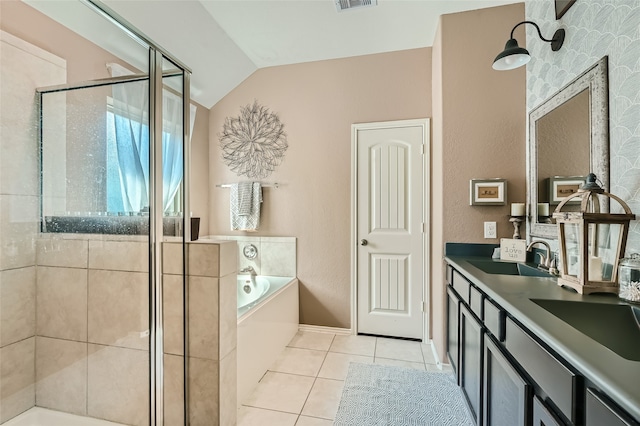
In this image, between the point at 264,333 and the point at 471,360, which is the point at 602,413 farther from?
the point at 264,333

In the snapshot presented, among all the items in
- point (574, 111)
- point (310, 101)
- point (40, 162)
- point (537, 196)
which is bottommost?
point (537, 196)

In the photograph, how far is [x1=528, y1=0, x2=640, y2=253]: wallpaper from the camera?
3.66ft

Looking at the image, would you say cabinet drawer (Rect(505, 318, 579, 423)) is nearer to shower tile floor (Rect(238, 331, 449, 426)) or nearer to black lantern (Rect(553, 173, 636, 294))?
black lantern (Rect(553, 173, 636, 294))

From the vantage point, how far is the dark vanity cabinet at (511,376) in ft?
2.18

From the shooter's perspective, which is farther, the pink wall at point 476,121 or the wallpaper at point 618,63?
the pink wall at point 476,121

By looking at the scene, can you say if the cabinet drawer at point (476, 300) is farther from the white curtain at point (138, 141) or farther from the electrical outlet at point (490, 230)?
the white curtain at point (138, 141)

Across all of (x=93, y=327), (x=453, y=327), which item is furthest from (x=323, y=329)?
(x=93, y=327)

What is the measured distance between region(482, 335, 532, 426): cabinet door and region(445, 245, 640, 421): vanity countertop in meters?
0.19

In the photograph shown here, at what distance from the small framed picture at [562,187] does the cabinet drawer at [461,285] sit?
697mm

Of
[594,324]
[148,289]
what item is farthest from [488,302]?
[148,289]

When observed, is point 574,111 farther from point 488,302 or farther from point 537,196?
point 488,302

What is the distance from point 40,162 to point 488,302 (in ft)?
7.68

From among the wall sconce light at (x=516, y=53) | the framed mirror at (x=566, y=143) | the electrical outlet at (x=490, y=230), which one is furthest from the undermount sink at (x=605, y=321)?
the wall sconce light at (x=516, y=53)

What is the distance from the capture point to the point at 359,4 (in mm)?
2164
